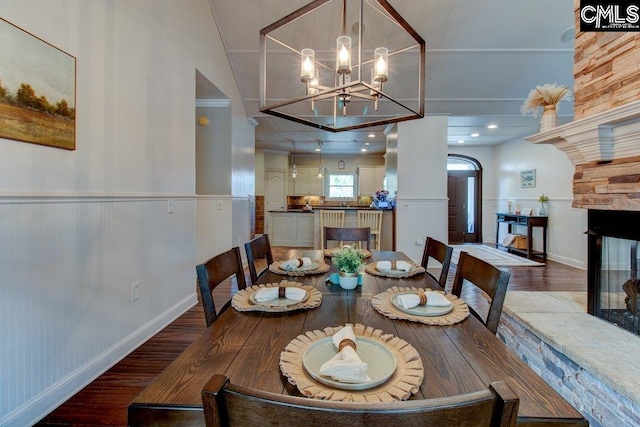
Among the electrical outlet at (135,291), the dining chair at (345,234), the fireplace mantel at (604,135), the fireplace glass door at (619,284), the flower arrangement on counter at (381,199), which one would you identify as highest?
the fireplace mantel at (604,135)

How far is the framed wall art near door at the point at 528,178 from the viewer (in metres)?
5.99

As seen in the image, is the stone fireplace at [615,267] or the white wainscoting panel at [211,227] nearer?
the stone fireplace at [615,267]

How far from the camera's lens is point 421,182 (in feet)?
15.7

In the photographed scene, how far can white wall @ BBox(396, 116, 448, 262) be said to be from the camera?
4.77 metres

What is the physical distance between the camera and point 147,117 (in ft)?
7.65

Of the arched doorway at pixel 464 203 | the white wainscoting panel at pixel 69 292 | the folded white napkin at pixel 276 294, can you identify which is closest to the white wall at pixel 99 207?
Result: the white wainscoting panel at pixel 69 292

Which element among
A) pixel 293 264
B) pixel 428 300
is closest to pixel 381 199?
pixel 293 264

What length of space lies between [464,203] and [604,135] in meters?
6.64

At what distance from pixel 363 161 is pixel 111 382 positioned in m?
8.08

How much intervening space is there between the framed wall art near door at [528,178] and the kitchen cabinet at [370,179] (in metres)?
3.48

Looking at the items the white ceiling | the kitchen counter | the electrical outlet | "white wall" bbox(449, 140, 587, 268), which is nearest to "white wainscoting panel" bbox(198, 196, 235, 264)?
the white ceiling

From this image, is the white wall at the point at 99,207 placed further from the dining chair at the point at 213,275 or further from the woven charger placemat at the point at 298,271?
the woven charger placemat at the point at 298,271

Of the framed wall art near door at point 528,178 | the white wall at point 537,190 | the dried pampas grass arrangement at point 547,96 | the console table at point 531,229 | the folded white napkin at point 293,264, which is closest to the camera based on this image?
the folded white napkin at point 293,264

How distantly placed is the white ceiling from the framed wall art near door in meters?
1.43
